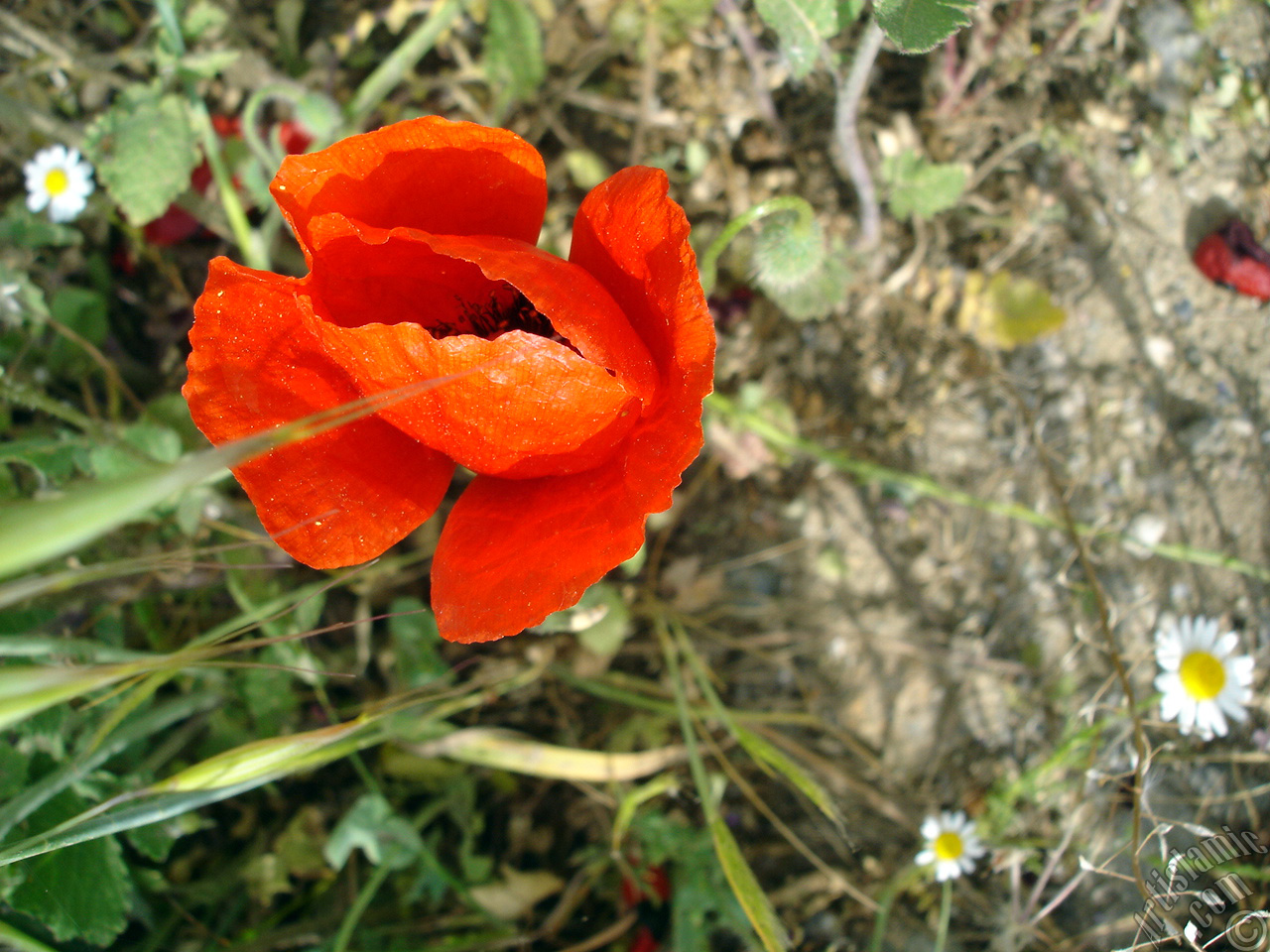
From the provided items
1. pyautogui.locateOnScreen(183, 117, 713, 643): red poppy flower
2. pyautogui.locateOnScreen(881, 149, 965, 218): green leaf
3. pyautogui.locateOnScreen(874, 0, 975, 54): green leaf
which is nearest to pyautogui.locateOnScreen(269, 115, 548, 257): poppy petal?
pyautogui.locateOnScreen(183, 117, 713, 643): red poppy flower

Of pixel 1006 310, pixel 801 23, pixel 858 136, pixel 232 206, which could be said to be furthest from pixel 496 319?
pixel 1006 310

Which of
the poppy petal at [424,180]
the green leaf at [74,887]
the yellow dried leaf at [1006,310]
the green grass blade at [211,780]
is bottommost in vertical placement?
the green leaf at [74,887]

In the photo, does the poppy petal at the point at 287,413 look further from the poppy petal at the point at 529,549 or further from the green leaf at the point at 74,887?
the green leaf at the point at 74,887

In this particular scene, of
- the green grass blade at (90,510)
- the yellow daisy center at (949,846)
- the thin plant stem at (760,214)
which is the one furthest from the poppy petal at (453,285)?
the yellow daisy center at (949,846)

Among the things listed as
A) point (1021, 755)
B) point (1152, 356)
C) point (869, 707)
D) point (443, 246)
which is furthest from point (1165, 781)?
point (443, 246)

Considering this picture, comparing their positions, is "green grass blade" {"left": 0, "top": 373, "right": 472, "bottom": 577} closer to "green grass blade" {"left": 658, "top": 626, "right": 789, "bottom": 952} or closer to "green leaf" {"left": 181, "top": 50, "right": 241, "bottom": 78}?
"green grass blade" {"left": 658, "top": 626, "right": 789, "bottom": 952}

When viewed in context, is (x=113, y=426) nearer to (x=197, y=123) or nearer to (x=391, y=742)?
(x=197, y=123)
